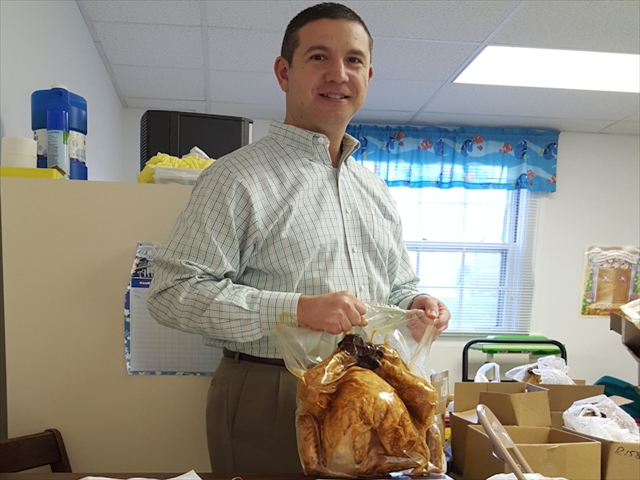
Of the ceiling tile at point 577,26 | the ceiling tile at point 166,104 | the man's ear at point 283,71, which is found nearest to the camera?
the man's ear at point 283,71

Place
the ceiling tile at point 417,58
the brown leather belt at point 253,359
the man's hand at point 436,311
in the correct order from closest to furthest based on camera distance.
→ 1. the man's hand at point 436,311
2. the brown leather belt at point 253,359
3. the ceiling tile at point 417,58

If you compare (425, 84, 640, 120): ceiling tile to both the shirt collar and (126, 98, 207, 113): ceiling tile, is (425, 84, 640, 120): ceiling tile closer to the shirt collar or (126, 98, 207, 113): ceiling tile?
(126, 98, 207, 113): ceiling tile

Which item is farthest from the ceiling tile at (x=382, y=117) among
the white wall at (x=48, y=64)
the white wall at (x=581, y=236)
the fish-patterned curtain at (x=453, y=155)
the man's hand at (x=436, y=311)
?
the man's hand at (x=436, y=311)

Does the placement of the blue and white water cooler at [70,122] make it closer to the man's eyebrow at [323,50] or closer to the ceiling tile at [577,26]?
the man's eyebrow at [323,50]

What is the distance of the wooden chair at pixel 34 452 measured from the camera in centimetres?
110

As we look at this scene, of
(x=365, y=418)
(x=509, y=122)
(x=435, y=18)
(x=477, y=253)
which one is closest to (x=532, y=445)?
(x=365, y=418)

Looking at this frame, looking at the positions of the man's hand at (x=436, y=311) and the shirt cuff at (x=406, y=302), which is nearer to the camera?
the man's hand at (x=436, y=311)

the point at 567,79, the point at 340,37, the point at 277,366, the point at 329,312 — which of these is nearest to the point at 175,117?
the point at 340,37

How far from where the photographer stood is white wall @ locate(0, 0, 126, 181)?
1461mm

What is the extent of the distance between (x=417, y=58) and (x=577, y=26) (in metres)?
0.75

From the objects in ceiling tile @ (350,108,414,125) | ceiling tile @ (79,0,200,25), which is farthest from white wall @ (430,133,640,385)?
ceiling tile @ (79,0,200,25)

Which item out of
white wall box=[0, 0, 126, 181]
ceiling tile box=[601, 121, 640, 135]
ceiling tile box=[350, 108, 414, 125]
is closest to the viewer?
white wall box=[0, 0, 126, 181]

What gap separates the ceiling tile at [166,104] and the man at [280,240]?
7.98ft

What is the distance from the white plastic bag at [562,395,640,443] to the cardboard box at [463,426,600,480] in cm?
13
